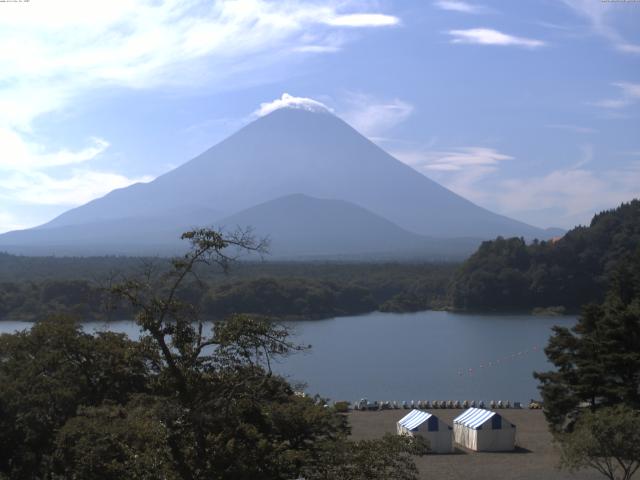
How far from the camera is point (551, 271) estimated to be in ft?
128

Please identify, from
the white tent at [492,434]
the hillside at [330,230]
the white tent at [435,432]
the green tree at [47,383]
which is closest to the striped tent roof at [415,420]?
the white tent at [435,432]

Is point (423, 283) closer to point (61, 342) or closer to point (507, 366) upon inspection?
point (507, 366)

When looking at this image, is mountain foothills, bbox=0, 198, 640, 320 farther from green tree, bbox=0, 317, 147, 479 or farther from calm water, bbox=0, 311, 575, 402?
green tree, bbox=0, 317, 147, 479

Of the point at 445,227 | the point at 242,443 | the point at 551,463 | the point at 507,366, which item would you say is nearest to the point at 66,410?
the point at 242,443

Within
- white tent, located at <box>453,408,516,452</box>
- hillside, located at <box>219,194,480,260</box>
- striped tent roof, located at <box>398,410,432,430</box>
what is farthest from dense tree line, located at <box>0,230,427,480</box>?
hillside, located at <box>219,194,480,260</box>

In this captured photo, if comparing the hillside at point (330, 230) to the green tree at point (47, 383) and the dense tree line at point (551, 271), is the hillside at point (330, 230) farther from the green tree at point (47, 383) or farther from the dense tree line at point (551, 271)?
the green tree at point (47, 383)

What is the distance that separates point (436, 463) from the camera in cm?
1106

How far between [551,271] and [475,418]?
1104 inches

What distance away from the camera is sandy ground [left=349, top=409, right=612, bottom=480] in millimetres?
10148

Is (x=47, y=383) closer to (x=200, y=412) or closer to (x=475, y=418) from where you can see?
(x=200, y=412)

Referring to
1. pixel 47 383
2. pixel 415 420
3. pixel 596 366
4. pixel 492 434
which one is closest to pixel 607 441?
pixel 596 366

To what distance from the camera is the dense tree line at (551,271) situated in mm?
38469

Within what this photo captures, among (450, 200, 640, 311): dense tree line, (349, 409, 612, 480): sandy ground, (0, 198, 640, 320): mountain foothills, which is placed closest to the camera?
(349, 409, 612, 480): sandy ground

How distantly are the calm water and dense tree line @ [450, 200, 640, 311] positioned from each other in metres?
2.93
